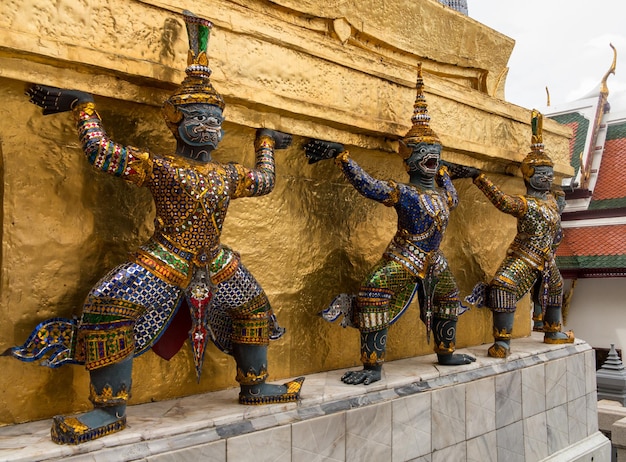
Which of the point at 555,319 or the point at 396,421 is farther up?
the point at 555,319

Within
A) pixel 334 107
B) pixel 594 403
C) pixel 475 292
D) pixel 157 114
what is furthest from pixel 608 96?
pixel 157 114

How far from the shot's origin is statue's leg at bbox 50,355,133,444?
7.81 feet

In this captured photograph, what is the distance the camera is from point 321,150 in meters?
3.55

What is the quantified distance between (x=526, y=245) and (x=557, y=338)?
121 centimetres

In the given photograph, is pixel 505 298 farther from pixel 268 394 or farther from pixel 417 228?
pixel 268 394

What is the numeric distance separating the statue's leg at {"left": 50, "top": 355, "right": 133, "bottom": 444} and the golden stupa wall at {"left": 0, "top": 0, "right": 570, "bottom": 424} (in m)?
0.36

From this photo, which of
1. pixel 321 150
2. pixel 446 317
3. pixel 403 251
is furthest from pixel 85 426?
pixel 446 317

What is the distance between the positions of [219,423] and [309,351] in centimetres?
111

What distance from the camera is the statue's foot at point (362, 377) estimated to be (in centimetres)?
349

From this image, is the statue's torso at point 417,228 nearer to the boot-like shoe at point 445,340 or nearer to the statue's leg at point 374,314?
the statue's leg at point 374,314

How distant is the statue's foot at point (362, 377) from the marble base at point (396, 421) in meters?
0.05

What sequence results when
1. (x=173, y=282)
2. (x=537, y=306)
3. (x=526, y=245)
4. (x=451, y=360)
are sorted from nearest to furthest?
(x=173, y=282)
(x=451, y=360)
(x=526, y=245)
(x=537, y=306)

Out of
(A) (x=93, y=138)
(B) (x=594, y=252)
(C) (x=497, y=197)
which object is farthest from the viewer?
(B) (x=594, y=252)

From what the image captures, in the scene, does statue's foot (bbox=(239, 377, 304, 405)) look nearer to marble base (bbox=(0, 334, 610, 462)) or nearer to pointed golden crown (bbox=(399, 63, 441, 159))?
marble base (bbox=(0, 334, 610, 462))
